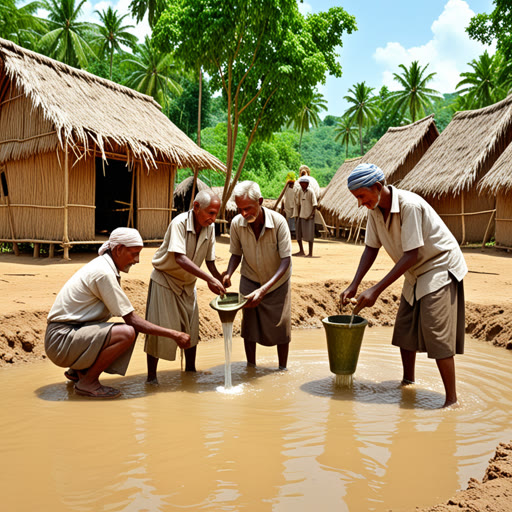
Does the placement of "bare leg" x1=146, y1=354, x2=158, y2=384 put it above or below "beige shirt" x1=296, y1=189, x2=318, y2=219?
below

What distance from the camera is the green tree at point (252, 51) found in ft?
49.6

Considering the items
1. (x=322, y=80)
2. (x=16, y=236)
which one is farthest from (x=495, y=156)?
(x=16, y=236)

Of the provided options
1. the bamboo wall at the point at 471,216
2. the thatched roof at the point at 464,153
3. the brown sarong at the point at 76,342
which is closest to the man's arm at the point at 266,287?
the brown sarong at the point at 76,342

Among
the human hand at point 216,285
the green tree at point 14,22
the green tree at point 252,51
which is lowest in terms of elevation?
the human hand at point 216,285

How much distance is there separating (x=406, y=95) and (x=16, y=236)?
33268mm

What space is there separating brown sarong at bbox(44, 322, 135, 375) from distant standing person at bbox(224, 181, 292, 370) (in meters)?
1.13

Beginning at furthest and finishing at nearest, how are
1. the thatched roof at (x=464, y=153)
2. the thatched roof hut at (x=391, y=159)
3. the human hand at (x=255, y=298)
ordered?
the thatched roof hut at (x=391, y=159) < the thatched roof at (x=464, y=153) < the human hand at (x=255, y=298)

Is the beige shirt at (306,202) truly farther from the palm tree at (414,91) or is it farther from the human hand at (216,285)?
the palm tree at (414,91)

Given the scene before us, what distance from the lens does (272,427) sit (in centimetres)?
346

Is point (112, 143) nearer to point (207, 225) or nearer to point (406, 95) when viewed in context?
point (207, 225)

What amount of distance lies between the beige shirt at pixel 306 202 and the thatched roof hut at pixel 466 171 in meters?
5.25

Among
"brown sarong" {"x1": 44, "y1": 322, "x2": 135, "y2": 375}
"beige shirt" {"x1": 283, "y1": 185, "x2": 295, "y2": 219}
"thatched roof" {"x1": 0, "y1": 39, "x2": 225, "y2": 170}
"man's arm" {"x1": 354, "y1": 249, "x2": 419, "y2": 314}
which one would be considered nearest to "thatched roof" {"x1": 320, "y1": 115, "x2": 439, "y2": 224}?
"beige shirt" {"x1": 283, "y1": 185, "x2": 295, "y2": 219}

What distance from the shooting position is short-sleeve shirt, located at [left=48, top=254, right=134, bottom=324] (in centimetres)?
371

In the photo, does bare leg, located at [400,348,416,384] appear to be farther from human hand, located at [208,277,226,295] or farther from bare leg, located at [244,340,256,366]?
human hand, located at [208,277,226,295]
